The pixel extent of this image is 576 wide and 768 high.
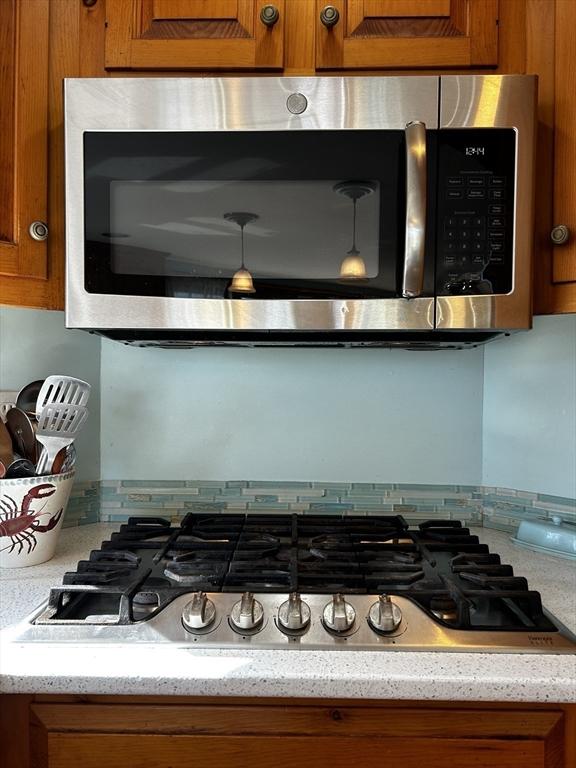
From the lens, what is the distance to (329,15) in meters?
0.98

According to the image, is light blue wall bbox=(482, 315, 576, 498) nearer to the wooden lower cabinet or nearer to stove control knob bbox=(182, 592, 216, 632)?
the wooden lower cabinet

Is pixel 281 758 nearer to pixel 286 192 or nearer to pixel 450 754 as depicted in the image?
pixel 450 754

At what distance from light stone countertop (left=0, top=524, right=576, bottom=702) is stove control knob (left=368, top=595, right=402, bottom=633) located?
39mm

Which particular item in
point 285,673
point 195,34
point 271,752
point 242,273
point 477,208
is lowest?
point 271,752

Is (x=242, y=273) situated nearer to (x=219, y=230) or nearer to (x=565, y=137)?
(x=219, y=230)

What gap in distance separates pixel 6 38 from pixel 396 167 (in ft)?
2.30

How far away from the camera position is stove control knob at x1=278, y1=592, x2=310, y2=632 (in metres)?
0.78

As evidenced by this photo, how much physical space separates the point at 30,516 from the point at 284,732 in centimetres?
57

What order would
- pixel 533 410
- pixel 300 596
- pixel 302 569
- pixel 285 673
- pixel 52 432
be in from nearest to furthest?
pixel 285 673 → pixel 300 596 → pixel 302 569 → pixel 52 432 → pixel 533 410

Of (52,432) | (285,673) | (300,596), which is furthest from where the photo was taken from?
(52,432)

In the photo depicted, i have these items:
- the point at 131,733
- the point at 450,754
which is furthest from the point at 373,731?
the point at 131,733

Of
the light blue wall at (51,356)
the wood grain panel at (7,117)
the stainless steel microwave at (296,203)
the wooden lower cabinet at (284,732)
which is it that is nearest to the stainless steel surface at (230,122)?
the stainless steel microwave at (296,203)

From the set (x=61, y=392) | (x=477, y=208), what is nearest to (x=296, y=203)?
(x=477, y=208)

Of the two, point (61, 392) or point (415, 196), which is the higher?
point (415, 196)
